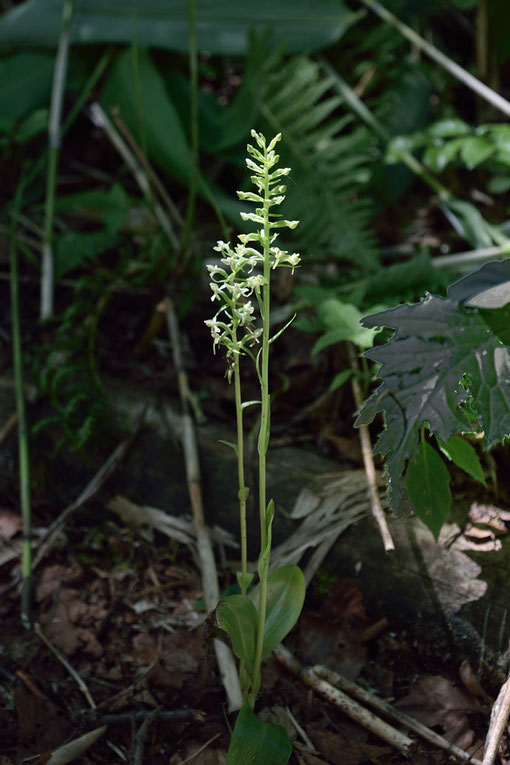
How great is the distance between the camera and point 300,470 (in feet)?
6.45

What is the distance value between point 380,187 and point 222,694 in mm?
2049

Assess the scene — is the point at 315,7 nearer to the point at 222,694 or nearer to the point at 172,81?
the point at 172,81

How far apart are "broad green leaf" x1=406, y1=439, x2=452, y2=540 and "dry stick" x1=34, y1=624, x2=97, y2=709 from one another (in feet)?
2.85

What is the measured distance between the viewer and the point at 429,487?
1313 mm

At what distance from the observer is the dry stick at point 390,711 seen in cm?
138

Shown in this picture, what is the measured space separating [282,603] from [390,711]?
0.33m

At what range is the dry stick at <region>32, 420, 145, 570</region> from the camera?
196cm

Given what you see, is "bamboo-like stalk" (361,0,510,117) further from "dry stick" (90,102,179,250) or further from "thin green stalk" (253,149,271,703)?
"thin green stalk" (253,149,271,703)

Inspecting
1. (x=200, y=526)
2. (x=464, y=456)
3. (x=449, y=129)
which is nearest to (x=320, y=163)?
(x=449, y=129)

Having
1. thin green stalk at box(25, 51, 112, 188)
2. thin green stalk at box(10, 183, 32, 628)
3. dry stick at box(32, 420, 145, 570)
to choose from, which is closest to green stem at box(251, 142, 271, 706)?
thin green stalk at box(10, 183, 32, 628)

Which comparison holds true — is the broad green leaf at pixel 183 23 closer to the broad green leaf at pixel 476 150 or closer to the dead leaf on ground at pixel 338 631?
the broad green leaf at pixel 476 150

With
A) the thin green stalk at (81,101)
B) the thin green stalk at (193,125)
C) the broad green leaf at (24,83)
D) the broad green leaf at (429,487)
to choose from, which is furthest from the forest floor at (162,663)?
the broad green leaf at (24,83)

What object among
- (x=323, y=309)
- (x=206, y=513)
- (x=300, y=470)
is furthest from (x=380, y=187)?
(x=206, y=513)

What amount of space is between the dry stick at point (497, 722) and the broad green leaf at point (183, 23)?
2510mm
